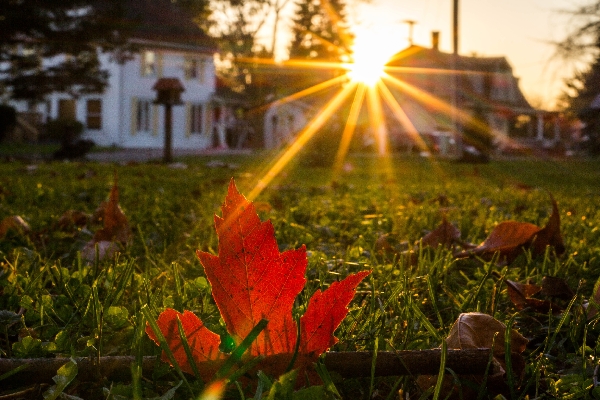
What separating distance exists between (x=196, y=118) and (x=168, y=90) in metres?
22.4

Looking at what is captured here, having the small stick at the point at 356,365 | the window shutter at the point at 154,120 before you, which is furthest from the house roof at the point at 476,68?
the small stick at the point at 356,365

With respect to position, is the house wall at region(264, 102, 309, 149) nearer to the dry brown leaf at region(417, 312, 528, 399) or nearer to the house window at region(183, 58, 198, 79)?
the house window at region(183, 58, 198, 79)

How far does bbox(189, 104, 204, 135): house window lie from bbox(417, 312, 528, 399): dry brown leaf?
36658mm

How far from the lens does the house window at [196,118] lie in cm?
3716

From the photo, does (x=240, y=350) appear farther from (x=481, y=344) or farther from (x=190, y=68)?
(x=190, y=68)

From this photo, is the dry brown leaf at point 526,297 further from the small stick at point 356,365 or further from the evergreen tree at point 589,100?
the evergreen tree at point 589,100

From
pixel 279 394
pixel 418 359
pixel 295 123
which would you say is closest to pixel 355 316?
pixel 418 359

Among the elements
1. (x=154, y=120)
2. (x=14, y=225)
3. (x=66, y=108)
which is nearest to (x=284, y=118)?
(x=154, y=120)

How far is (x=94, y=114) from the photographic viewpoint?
35312 mm

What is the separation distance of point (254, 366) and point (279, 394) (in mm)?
97

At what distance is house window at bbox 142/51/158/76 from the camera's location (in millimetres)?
35594

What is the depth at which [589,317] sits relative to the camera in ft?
4.77

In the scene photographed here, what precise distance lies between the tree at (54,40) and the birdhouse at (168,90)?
3.44m

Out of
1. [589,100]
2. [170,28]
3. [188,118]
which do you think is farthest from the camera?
[188,118]
